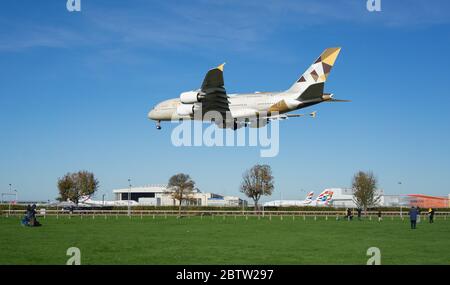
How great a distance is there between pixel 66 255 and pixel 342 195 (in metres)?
123

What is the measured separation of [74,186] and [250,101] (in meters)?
95.3

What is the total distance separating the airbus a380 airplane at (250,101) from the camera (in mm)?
37312

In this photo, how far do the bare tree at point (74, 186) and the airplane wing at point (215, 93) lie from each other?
299ft

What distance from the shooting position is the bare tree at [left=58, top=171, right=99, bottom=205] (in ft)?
415

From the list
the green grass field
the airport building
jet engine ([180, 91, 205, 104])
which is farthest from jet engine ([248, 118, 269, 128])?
the airport building

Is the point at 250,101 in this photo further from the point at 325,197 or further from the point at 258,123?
the point at 325,197

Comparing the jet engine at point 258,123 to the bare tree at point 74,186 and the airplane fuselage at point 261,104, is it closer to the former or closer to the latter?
the airplane fuselage at point 261,104

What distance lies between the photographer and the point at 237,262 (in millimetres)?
16688

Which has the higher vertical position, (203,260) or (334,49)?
(334,49)

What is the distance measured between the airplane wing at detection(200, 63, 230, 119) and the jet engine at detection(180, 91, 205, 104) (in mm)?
345

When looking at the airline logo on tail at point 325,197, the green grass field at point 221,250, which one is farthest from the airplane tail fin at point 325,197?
the green grass field at point 221,250

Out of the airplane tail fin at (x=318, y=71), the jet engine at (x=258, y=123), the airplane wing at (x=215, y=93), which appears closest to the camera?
the airplane wing at (x=215, y=93)
